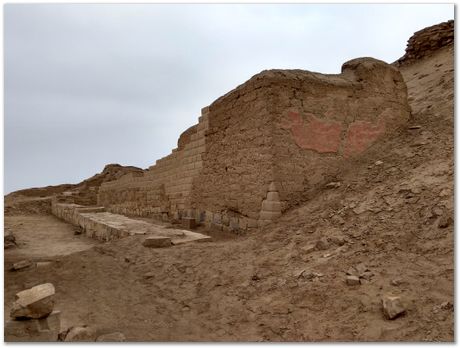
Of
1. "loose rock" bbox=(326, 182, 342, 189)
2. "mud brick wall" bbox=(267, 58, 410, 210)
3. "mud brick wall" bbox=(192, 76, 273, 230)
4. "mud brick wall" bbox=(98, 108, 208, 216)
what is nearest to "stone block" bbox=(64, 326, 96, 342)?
"mud brick wall" bbox=(192, 76, 273, 230)

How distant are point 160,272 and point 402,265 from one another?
112 inches

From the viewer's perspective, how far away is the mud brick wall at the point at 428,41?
1472cm

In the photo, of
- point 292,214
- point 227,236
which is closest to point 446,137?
point 292,214

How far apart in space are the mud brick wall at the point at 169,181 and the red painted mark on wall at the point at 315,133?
238 cm

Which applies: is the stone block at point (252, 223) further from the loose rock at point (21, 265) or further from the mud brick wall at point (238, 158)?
the loose rock at point (21, 265)

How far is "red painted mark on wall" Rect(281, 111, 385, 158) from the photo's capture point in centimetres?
626

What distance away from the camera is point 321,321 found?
2979 mm

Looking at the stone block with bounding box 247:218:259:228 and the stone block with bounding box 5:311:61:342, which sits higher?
the stone block with bounding box 247:218:259:228

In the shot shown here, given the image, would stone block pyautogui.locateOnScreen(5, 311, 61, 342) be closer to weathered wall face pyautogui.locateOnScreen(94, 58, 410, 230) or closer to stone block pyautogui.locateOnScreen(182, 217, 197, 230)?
weathered wall face pyautogui.locateOnScreen(94, 58, 410, 230)

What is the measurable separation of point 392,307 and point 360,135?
4583 mm

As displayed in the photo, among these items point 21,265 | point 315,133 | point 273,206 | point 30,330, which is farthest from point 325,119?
point 30,330

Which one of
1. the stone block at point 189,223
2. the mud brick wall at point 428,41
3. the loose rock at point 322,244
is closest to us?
the loose rock at point 322,244

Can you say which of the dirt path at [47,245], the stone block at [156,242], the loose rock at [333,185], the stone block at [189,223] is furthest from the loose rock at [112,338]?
the stone block at [189,223]

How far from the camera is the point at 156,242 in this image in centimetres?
568
